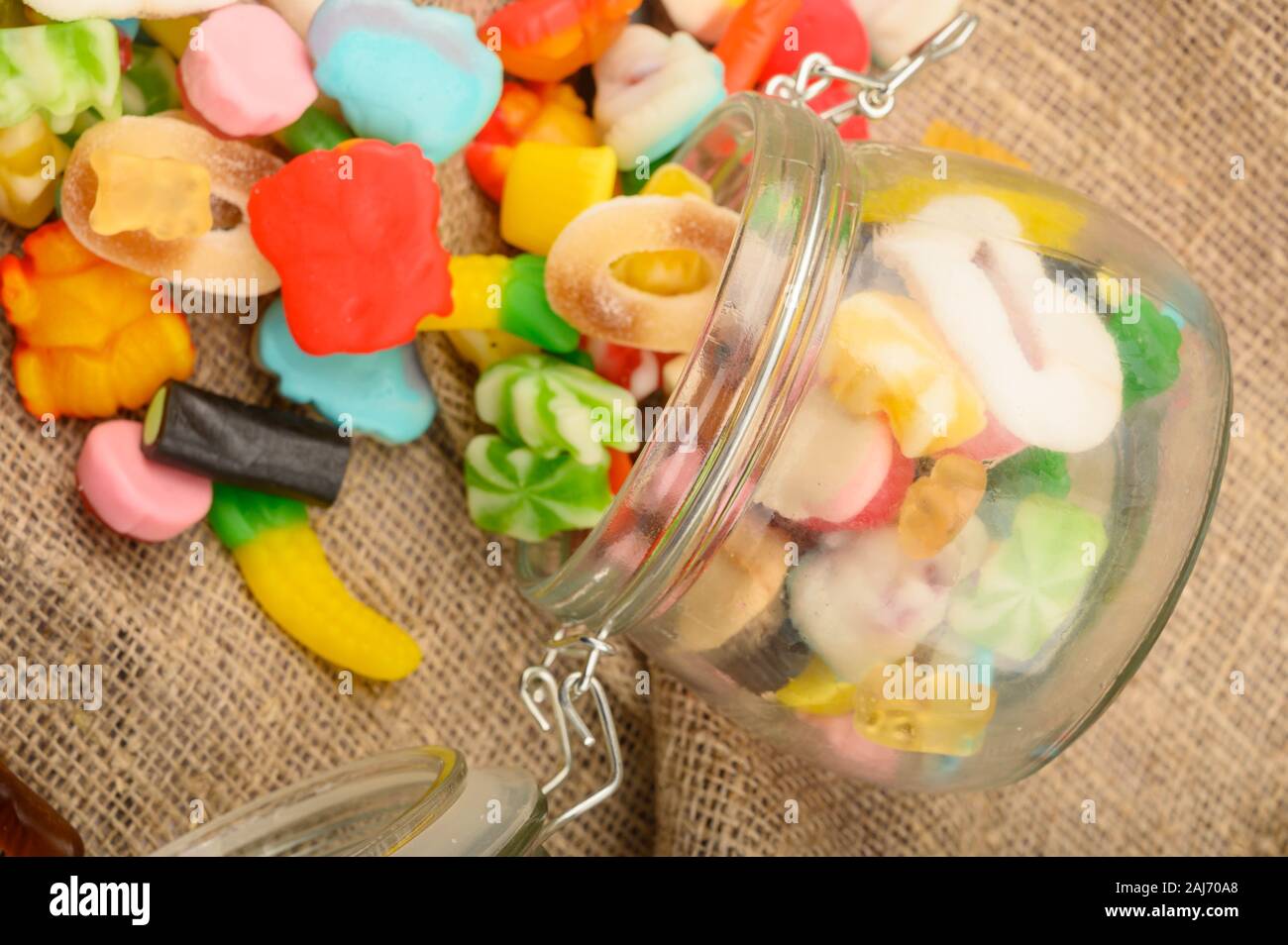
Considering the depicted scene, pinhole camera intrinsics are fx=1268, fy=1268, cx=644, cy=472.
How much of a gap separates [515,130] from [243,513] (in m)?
0.31

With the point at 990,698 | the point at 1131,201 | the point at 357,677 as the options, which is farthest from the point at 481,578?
the point at 1131,201

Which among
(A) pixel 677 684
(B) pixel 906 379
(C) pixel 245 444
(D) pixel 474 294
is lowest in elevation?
(A) pixel 677 684

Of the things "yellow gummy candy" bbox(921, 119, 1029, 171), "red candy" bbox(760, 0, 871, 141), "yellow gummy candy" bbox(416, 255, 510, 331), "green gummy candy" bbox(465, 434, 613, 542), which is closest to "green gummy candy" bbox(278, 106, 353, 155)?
"yellow gummy candy" bbox(416, 255, 510, 331)

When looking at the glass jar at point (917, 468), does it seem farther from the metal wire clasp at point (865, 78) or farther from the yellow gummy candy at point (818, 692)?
the metal wire clasp at point (865, 78)

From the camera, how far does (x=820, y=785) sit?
92cm

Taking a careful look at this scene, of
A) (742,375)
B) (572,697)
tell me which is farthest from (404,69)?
(572,697)

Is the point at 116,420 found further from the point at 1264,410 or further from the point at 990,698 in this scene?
the point at 1264,410

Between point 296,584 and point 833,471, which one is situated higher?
point 833,471

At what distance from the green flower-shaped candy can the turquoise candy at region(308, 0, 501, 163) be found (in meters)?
0.40

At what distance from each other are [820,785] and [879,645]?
0.86 ft

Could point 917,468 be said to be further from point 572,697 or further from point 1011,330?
point 572,697

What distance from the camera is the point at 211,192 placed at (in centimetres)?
73

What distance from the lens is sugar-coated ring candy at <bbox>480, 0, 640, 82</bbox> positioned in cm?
81

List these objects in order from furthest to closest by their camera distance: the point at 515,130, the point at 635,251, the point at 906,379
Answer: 1. the point at 515,130
2. the point at 635,251
3. the point at 906,379
